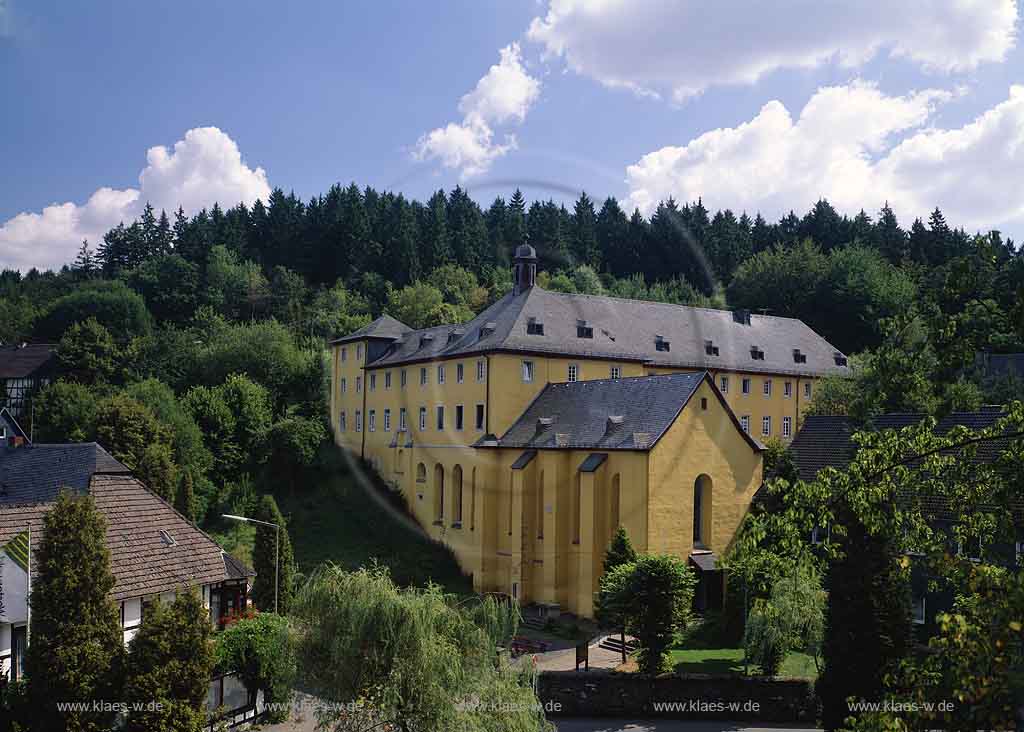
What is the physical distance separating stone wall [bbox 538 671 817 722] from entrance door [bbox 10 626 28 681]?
44.6 feet

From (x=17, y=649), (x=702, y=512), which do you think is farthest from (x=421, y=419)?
(x=17, y=649)

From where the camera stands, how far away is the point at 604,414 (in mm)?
41562

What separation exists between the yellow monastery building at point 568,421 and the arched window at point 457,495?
0.26ft

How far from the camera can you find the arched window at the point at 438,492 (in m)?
49.7

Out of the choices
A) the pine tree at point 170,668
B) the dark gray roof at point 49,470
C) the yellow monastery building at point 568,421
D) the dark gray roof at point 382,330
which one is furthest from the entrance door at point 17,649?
the dark gray roof at point 382,330

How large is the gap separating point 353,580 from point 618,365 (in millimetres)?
32974

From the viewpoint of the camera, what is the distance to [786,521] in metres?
9.34

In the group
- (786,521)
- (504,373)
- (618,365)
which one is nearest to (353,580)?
(786,521)

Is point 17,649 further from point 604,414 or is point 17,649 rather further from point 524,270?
point 524,270

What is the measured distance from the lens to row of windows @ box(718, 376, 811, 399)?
5525 centimetres

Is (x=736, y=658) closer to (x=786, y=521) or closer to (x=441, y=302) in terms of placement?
(x=786, y=521)

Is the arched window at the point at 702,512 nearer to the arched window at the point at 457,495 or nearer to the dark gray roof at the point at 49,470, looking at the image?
the arched window at the point at 457,495

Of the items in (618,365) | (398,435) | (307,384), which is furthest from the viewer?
(307,384)

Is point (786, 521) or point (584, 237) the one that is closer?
point (786, 521)
